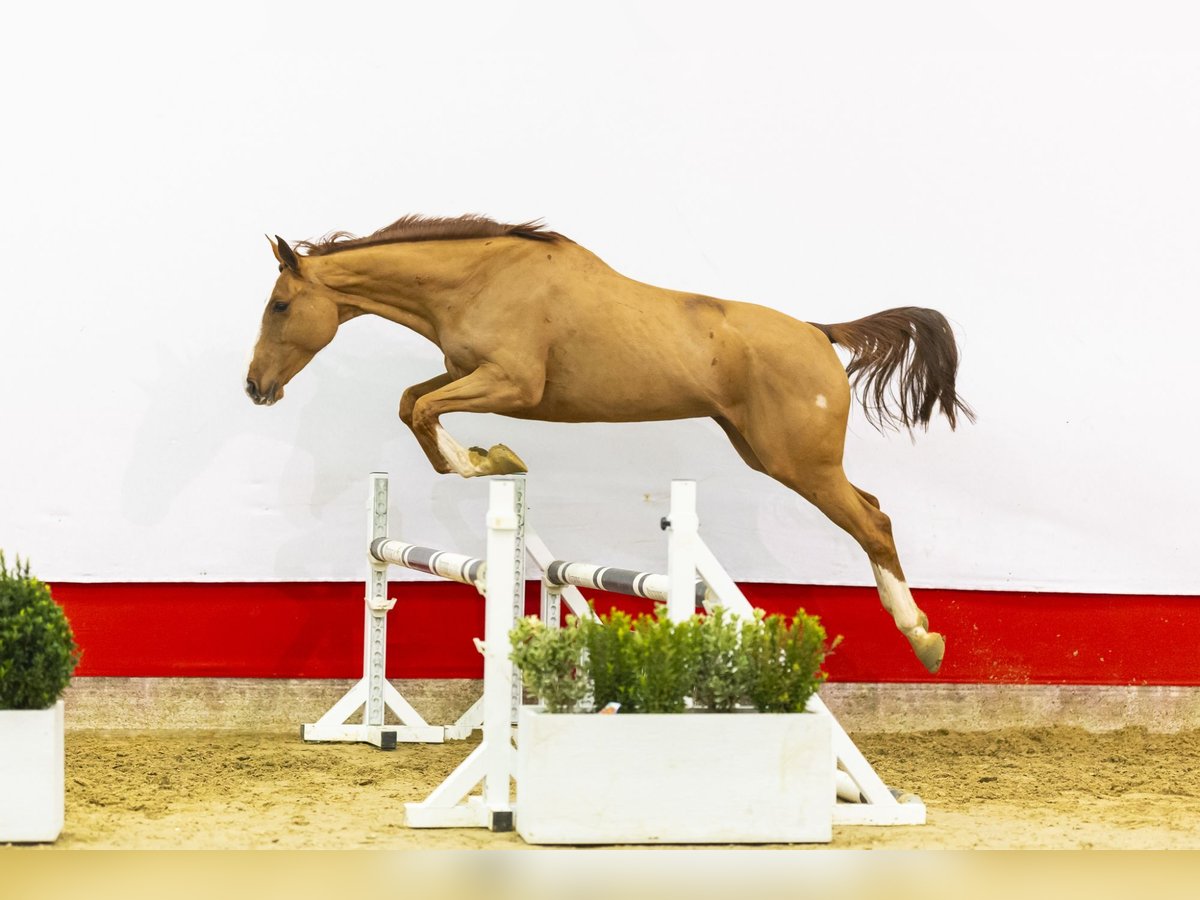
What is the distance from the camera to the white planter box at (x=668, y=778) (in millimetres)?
3207

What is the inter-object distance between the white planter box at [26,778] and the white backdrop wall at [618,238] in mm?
1881

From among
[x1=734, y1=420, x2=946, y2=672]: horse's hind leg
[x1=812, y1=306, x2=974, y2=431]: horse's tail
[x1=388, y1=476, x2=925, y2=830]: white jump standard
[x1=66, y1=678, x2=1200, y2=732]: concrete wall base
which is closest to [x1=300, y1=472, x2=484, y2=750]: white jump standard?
[x1=66, y1=678, x2=1200, y2=732]: concrete wall base

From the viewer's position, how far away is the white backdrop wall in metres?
5.01

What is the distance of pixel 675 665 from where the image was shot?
3.27 m

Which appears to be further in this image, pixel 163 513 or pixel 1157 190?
pixel 1157 190

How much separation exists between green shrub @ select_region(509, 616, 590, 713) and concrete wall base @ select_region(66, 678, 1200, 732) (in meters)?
1.92

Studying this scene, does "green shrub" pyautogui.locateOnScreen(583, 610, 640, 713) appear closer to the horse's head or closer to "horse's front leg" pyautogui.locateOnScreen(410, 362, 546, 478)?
"horse's front leg" pyautogui.locateOnScreen(410, 362, 546, 478)

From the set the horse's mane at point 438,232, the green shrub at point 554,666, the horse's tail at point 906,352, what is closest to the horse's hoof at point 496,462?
the horse's mane at point 438,232

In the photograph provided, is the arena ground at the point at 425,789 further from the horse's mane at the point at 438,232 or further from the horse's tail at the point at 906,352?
the horse's mane at the point at 438,232

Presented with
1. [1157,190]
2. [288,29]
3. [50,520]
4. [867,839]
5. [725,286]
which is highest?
[288,29]

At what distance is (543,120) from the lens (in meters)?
5.17

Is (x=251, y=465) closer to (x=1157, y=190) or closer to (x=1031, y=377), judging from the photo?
(x=1031, y=377)


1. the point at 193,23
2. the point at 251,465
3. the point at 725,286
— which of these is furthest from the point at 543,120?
the point at 251,465

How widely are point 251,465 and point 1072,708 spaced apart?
123 inches
